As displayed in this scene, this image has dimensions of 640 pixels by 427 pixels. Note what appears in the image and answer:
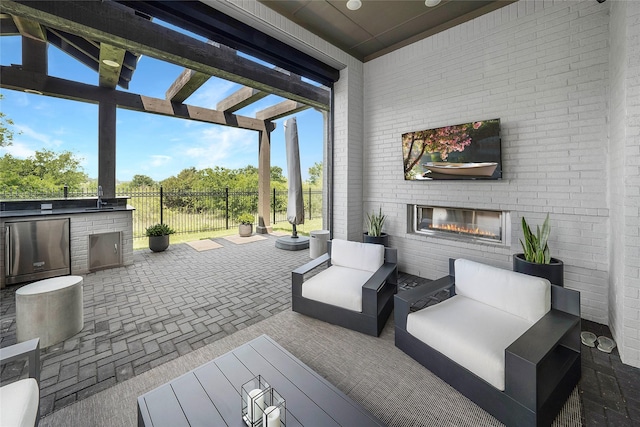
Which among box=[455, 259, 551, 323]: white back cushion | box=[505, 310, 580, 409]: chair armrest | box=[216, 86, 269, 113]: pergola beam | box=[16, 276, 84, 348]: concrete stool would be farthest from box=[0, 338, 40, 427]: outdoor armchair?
box=[216, 86, 269, 113]: pergola beam

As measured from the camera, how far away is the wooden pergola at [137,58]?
2.83 meters

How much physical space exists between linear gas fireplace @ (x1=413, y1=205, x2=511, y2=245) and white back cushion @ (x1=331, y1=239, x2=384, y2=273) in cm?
156

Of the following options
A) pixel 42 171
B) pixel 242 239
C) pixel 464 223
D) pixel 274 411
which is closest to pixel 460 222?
pixel 464 223

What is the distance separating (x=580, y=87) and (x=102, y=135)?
297 inches

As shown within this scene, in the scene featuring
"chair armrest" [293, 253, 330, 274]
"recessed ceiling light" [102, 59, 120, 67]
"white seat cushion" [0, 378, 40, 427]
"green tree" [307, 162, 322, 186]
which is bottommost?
"white seat cushion" [0, 378, 40, 427]

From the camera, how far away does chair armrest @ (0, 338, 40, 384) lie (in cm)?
133

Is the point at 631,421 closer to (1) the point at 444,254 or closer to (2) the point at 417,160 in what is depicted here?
(1) the point at 444,254

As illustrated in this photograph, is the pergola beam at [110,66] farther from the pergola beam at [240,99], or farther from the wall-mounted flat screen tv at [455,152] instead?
the wall-mounted flat screen tv at [455,152]

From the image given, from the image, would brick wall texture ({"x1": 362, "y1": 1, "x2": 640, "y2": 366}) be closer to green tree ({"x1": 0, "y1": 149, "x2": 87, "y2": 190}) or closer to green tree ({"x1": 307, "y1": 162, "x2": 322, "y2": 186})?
green tree ({"x1": 0, "y1": 149, "x2": 87, "y2": 190})

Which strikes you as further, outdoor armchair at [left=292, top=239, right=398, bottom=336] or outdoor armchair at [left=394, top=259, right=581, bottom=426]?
outdoor armchair at [left=292, top=239, right=398, bottom=336]

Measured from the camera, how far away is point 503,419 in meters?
1.54

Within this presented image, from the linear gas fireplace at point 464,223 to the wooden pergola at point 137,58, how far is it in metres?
2.91

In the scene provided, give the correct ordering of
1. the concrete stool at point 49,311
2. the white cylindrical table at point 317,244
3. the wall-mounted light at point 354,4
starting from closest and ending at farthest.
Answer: the concrete stool at point 49,311
the wall-mounted light at point 354,4
the white cylindrical table at point 317,244

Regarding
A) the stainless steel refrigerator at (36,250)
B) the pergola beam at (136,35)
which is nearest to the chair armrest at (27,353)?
the pergola beam at (136,35)
